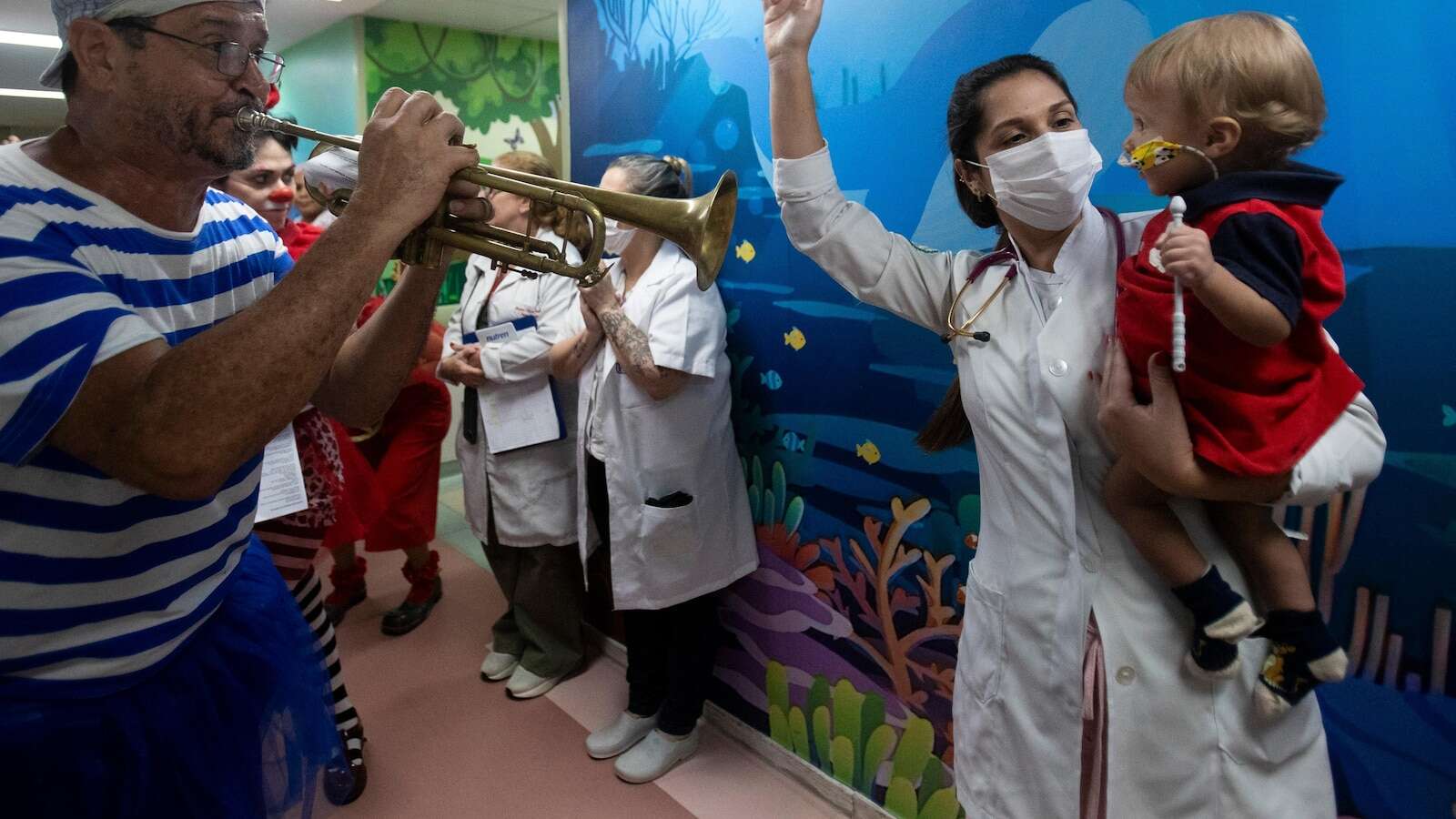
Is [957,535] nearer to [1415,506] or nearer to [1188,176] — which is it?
[1415,506]

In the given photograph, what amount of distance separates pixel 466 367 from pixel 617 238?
0.74 metres

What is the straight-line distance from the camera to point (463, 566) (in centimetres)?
395

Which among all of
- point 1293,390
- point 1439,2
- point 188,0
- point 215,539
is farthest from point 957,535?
point 188,0

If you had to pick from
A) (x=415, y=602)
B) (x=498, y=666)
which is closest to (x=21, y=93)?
(x=415, y=602)

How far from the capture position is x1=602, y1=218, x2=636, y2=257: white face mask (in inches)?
89.8

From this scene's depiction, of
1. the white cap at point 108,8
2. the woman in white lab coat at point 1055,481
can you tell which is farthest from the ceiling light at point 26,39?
the woman in white lab coat at point 1055,481

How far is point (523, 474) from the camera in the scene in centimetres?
271

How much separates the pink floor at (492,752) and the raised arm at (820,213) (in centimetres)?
154

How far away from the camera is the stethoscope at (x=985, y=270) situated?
1224 mm

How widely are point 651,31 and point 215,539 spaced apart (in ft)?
6.11

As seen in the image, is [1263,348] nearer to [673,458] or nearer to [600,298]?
[673,458]

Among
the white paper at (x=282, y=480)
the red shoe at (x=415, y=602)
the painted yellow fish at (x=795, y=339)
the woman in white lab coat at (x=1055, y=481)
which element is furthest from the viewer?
the red shoe at (x=415, y=602)

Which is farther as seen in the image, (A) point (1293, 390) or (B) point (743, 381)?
(B) point (743, 381)

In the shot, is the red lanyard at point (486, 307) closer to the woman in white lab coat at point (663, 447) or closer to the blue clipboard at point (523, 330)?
the blue clipboard at point (523, 330)
